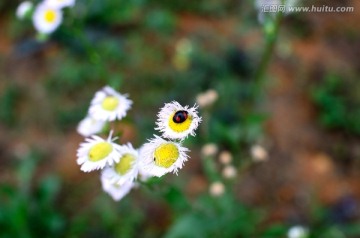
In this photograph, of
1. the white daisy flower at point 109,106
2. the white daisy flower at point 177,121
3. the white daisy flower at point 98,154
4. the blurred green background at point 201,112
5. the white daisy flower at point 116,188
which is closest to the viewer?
the white daisy flower at point 177,121

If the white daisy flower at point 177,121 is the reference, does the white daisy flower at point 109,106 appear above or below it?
above

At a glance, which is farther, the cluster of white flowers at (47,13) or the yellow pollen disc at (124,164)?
the cluster of white flowers at (47,13)

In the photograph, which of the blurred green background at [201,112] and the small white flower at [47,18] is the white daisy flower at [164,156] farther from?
the small white flower at [47,18]

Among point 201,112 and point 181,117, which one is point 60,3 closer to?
point 201,112

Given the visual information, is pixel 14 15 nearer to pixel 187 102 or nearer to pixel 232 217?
pixel 187 102

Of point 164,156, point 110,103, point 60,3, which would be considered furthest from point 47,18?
point 164,156

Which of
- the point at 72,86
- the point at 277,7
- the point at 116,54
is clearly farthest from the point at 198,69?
the point at 277,7

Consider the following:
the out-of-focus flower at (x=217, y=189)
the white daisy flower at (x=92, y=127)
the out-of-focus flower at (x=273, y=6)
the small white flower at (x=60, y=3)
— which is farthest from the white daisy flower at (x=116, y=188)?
the out-of-focus flower at (x=273, y=6)

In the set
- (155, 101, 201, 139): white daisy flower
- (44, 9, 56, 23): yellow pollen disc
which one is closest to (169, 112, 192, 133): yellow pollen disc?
(155, 101, 201, 139): white daisy flower
